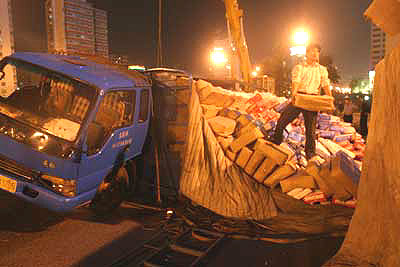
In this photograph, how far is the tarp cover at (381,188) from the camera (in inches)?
113

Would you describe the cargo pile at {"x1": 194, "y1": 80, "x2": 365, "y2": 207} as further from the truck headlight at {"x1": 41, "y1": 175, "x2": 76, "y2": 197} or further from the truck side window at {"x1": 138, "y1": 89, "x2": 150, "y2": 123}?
the truck headlight at {"x1": 41, "y1": 175, "x2": 76, "y2": 197}

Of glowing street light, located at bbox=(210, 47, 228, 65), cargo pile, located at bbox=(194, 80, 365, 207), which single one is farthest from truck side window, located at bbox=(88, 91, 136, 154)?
glowing street light, located at bbox=(210, 47, 228, 65)

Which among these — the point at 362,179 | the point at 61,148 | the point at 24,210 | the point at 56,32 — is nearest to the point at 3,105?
the point at 61,148

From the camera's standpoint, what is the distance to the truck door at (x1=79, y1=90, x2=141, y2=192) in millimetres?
4613

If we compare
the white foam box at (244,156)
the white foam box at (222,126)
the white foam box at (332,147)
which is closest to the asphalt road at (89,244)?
the white foam box at (244,156)

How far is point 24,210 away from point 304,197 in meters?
4.45

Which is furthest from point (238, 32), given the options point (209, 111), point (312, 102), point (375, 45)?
point (375, 45)

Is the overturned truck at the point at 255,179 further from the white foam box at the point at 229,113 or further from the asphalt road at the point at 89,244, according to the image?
the asphalt road at the point at 89,244

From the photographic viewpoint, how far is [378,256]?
120 inches

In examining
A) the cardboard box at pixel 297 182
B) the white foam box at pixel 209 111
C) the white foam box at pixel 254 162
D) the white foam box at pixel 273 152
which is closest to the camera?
the cardboard box at pixel 297 182

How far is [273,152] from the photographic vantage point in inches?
227

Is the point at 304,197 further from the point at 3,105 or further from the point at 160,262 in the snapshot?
the point at 3,105

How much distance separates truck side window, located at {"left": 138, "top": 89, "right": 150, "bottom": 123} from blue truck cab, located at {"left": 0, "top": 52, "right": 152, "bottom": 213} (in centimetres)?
4

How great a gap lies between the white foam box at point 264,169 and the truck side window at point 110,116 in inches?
91.8
